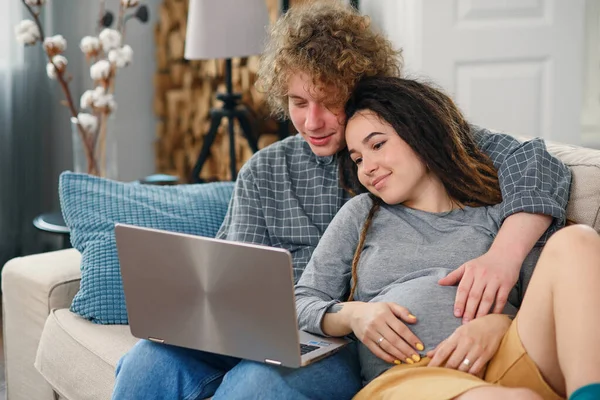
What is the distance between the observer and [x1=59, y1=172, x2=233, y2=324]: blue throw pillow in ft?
6.55

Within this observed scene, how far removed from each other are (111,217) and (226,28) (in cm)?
99

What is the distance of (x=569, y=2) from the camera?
2973 mm

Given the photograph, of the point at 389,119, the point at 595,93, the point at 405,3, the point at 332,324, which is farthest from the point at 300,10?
the point at 595,93

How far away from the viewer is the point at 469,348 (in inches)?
56.4

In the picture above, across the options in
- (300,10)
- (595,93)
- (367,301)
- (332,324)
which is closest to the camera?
(332,324)

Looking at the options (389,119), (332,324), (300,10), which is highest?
(300,10)

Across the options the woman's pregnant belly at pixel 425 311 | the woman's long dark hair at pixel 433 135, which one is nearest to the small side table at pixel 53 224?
the woman's long dark hair at pixel 433 135

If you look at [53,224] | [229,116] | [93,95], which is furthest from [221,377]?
[229,116]

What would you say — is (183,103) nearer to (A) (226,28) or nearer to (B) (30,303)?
(A) (226,28)

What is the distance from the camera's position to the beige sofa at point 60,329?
1.78 meters

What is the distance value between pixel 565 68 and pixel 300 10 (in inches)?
55.4

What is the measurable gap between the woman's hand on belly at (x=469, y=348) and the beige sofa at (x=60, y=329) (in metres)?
0.39

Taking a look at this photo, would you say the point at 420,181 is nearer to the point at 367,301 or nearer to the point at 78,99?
the point at 367,301

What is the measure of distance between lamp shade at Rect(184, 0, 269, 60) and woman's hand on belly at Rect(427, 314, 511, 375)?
1699mm
